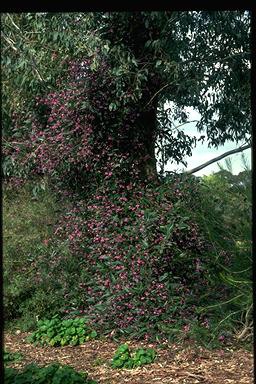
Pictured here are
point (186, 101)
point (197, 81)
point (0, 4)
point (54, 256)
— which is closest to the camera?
point (0, 4)

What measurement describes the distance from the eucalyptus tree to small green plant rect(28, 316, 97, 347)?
1.67 meters

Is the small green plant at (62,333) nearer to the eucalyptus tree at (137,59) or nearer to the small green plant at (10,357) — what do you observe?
the small green plant at (10,357)

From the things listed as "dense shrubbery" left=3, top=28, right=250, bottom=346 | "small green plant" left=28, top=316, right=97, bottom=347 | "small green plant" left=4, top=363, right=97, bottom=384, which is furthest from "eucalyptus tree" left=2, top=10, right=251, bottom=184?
"small green plant" left=4, top=363, right=97, bottom=384

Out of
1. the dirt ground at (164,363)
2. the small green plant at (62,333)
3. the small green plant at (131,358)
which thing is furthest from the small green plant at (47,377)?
the small green plant at (62,333)

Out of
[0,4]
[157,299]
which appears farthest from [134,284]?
[0,4]

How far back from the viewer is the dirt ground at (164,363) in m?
3.97

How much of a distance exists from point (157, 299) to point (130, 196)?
1203 millimetres

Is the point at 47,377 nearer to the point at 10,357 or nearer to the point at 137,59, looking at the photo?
the point at 10,357

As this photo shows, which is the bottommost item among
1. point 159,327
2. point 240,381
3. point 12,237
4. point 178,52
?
point 240,381

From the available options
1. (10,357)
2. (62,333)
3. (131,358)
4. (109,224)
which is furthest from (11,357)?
(109,224)

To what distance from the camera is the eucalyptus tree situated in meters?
5.18

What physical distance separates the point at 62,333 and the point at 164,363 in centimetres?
135

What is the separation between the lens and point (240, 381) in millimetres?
3832

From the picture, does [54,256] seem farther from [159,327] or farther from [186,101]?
[186,101]
